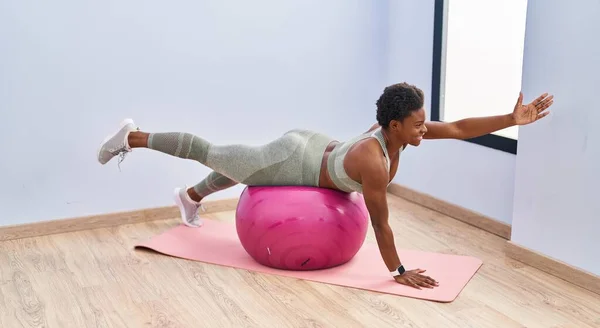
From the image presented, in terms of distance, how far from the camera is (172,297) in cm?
276

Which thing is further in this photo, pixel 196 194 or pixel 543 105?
pixel 196 194

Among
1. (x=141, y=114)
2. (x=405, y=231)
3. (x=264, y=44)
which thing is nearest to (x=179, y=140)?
(x=141, y=114)

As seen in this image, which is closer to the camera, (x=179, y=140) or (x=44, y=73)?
(x=179, y=140)

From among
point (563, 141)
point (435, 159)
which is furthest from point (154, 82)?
point (563, 141)

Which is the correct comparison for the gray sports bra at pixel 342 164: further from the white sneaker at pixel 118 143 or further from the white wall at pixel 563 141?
the white sneaker at pixel 118 143

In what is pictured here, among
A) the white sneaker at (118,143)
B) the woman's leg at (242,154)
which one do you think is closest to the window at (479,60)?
the woman's leg at (242,154)

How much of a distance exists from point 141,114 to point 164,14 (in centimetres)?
52

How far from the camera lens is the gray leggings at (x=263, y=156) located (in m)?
3.01

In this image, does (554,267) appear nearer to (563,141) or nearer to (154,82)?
(563,141)

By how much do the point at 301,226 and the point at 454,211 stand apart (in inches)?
51.2

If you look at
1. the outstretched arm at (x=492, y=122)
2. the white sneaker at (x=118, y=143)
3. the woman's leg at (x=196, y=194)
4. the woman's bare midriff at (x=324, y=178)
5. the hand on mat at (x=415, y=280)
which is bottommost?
the hand on mat at (x=415, y=280)

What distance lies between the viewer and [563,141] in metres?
2.87

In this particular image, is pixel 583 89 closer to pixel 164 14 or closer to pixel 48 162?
pixel 164 14

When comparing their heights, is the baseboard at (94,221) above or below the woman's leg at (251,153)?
below
